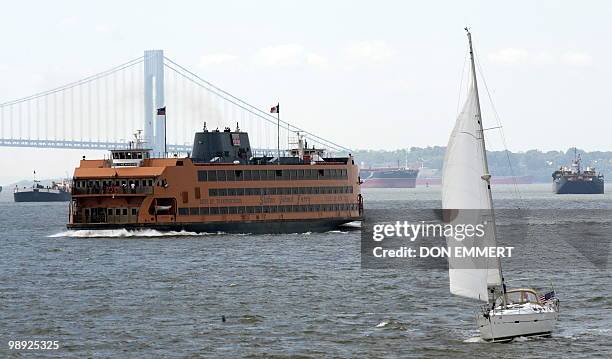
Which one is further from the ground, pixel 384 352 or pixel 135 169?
pixel 135 169

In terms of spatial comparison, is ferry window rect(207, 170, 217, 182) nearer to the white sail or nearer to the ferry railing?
the ferry railing

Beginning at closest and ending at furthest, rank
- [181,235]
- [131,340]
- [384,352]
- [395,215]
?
[384,352], [131,340], [181,235], [395,215]

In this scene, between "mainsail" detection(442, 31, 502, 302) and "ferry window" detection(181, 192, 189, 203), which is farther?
"ferry window" detection(181, 192, 189, 203)

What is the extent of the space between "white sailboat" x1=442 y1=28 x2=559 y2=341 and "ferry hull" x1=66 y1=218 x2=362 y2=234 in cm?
4768

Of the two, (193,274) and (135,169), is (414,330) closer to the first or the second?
(193,274)

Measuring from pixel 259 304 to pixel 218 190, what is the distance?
127ft

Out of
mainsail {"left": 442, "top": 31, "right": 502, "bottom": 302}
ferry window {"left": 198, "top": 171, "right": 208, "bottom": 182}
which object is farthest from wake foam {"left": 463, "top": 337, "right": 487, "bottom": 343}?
ferry window {"left": 198, "top": 171, "right": 208, "bottom": 182}

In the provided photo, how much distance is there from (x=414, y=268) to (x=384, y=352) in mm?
27111

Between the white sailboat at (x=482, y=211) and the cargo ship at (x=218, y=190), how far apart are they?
4727 centimetres

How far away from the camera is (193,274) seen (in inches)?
2237

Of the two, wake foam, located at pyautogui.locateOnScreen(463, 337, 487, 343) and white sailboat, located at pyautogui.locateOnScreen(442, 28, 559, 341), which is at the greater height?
white sailboat, located at pyautogui.locateOnScreen(442, 28, 559, 341)

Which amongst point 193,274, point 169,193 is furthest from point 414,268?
point 169,193

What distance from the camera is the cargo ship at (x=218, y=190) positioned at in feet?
262

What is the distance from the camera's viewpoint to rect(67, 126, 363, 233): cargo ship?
3142 inches
